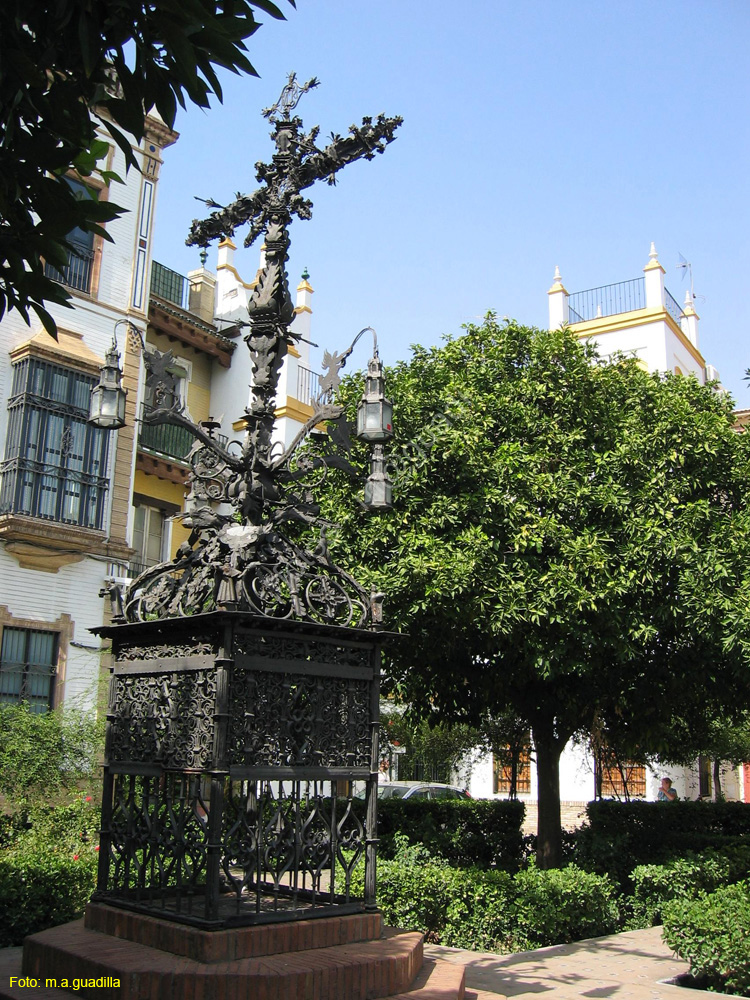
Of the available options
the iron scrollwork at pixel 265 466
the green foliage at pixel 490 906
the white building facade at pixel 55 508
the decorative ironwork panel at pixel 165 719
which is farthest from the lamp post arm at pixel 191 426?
the white building facade at pixel 55 508

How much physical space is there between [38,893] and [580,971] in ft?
17.0

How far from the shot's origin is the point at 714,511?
1299cm

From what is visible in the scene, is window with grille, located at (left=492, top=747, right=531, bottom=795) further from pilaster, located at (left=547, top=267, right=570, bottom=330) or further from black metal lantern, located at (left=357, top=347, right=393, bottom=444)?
black metal lantern, located at (left=357, top=347, right=393, bottom=444)

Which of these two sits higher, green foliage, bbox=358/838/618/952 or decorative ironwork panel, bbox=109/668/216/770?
decorative ironwork panel, bbox=109/668/216/770

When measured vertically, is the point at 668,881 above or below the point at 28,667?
below

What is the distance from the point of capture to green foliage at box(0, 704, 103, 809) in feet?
47.6

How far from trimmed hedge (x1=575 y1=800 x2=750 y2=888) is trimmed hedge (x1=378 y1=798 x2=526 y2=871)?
129 cm

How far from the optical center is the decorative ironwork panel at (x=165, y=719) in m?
6.16

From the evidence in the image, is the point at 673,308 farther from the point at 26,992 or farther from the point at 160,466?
the point at 26,992

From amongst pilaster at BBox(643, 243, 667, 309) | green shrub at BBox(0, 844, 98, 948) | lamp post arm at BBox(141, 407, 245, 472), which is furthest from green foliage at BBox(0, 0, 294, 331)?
pilaster at BBox(643, 243, 667, 309)

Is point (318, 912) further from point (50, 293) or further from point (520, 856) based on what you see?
point (520, 856)

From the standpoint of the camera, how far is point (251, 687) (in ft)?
20.6

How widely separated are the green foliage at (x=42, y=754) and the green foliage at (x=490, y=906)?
245 inches

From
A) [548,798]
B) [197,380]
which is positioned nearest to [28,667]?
[548,798]
